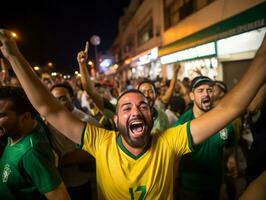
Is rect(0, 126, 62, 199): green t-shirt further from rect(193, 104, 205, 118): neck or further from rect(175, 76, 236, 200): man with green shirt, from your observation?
rect(193, 104, 205, 118): neck

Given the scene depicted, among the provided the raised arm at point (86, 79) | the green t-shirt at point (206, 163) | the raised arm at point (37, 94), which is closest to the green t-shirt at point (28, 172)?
the raised arm at point (37, 94)

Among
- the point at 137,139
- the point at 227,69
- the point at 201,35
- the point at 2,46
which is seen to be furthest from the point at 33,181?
the point at 201,35

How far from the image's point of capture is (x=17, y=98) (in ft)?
8.45

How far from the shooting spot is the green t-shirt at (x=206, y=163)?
3.48 m

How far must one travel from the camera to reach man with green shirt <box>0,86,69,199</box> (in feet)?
7.29

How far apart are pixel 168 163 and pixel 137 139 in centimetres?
33

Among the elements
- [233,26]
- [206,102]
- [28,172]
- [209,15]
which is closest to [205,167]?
[206,102]

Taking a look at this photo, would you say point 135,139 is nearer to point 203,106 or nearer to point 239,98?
point 239,98

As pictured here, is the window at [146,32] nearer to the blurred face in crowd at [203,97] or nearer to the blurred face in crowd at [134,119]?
the blurred face in crowd at [203,97]

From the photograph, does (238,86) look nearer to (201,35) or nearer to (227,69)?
(227,69)

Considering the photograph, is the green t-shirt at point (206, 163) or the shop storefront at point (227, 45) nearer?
the green t-shirt at point (206, 163)

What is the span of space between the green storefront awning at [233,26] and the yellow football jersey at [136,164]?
244 inches

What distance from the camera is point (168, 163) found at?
7.87ft

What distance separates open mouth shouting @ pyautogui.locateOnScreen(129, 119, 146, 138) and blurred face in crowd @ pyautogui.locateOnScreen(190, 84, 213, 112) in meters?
1.66
